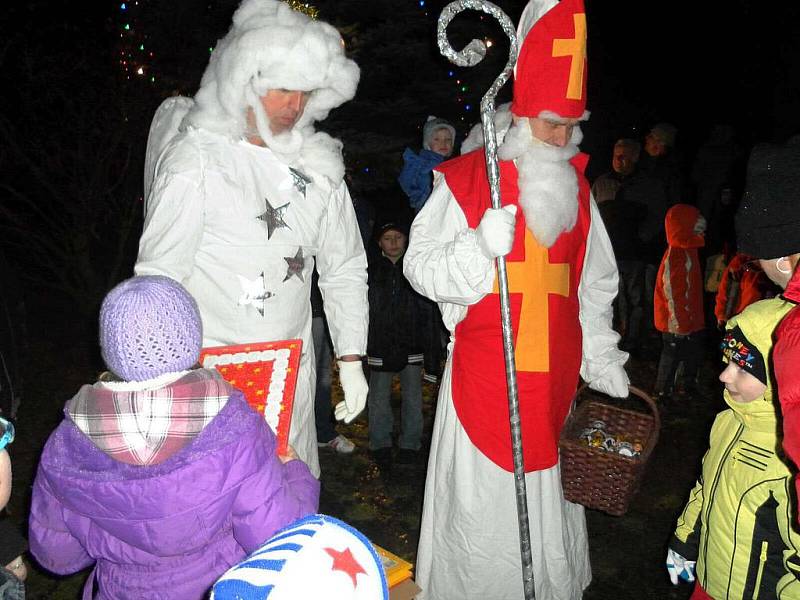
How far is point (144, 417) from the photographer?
1.52 metres

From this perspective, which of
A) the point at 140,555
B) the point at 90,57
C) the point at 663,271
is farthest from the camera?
the point at 90,57

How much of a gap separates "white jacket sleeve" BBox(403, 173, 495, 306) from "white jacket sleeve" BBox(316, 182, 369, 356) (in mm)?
254

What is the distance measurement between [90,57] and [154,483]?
252 inches

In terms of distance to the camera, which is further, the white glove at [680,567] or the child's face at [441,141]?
the child's face at [441,141]

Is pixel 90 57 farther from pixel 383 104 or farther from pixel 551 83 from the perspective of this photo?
pixel 551 83

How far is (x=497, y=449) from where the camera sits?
269 centimetres

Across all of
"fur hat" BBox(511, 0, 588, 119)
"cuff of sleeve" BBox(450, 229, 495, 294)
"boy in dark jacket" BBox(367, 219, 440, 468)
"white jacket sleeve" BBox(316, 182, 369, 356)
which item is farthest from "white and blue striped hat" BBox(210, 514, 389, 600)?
"boy in dark jacket" BBox(367, 219, 440, 468)

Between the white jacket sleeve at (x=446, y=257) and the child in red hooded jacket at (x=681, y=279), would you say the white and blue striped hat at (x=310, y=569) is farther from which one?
the child in red hooded jacket at (x=681, y=279)

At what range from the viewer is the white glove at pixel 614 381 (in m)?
2.90

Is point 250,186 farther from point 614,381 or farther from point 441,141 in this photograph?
point 441,141

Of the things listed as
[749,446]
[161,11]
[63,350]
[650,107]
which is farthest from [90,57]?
[650,107]

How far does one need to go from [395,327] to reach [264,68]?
219 cm

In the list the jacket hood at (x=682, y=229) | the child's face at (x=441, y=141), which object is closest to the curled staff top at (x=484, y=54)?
the child's face at (x=441, y=141)

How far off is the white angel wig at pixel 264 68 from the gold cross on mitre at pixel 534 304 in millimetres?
946
